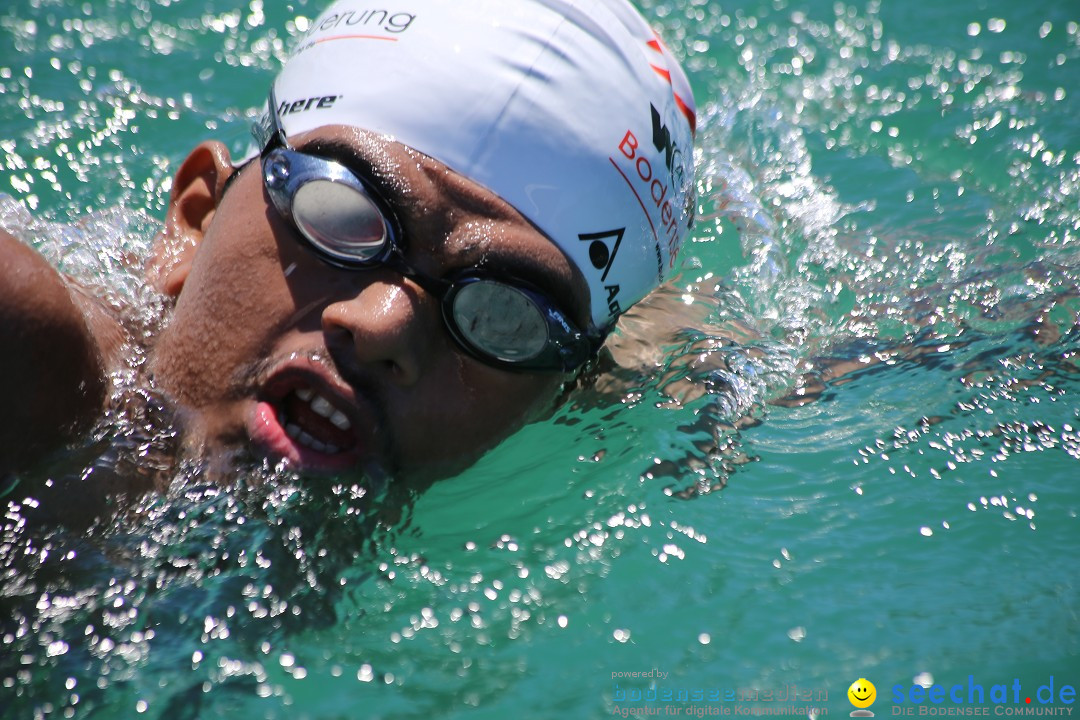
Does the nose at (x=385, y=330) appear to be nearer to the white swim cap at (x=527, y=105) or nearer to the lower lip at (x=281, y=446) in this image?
the lower lip at (x=281, y=446)

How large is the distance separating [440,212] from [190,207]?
2.64 ft

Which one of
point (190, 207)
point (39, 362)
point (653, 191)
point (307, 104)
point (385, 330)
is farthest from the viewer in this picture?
point (190, 207)

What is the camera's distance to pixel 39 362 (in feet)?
5.54

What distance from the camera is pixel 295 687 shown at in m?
1.72

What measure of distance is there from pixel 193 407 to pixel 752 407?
1.41 m

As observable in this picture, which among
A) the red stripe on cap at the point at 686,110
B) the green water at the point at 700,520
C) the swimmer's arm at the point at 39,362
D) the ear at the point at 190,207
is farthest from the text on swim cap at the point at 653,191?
the swimmer's arm at the point at 39,362

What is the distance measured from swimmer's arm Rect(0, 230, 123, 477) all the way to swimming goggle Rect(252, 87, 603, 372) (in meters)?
0.45

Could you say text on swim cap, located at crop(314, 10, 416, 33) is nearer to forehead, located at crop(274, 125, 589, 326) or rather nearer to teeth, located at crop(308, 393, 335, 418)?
forehead, located at crop(274, 125, 589, 326)

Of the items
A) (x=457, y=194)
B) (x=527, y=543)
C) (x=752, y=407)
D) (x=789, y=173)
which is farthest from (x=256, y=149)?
(x=789, y=173)

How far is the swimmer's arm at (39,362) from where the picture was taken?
5.40ft

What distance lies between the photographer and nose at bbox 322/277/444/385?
1803 mm

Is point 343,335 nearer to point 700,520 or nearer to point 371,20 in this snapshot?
point 371,20

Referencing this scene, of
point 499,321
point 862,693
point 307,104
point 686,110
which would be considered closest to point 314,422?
point 499,321

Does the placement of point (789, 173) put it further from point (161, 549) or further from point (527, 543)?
point (161, 549)
